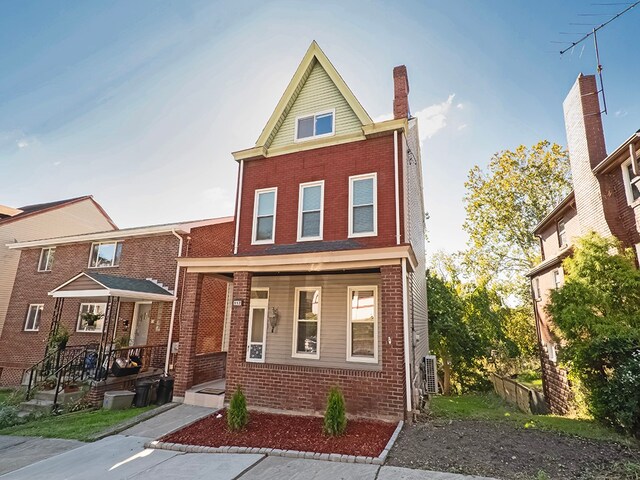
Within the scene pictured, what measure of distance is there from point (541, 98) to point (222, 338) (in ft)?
52.3

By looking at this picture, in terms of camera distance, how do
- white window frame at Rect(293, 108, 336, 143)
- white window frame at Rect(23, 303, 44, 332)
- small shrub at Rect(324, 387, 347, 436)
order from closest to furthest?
small shrub at Rect(324, 387, 347, 436)
white window frame at Rect(293, 108, 336, 143)
white window frame at Rect(23, 303, 44, 332)

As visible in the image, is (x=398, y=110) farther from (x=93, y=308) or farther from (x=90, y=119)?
(x=93, y=308)

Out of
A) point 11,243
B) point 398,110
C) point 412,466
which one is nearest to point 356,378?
point 412,466

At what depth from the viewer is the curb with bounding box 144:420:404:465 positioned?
535 cm

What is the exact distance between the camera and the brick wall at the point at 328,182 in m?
9.67

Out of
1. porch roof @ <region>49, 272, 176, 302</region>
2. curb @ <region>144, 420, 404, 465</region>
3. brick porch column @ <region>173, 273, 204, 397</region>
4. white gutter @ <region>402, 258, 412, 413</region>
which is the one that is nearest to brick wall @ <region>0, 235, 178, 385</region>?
porch roof @ <region>49, 272, 176, 302</region>

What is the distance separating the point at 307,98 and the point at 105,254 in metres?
12.0

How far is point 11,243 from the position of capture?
1908cm

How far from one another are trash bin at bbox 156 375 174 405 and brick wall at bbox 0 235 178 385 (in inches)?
120

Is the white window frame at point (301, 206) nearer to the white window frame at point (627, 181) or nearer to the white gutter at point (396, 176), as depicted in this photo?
the white gutter at point (396, 176)

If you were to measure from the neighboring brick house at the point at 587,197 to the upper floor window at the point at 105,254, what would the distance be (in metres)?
17.5

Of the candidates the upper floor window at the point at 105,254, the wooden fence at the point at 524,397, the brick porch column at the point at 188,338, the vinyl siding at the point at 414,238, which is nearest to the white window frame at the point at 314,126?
the vinyl siding at the point at 414,238

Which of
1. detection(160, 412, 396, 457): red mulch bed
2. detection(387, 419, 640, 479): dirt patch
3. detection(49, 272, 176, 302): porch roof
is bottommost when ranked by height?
detection(160, 412, 396, 457): red mulch bed

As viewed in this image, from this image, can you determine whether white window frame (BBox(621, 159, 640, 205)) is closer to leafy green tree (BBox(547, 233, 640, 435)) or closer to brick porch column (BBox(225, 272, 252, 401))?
leafy green tree (BBox(547, 233, 640, 435))
